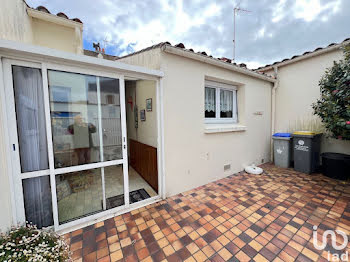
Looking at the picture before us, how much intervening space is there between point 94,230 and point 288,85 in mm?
6650

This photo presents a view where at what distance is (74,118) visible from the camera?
2201mm

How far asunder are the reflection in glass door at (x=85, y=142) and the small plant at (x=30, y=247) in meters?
0.75

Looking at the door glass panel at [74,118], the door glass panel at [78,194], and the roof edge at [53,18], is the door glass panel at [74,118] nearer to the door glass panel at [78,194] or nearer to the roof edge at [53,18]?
the door glass panel at [78,194]

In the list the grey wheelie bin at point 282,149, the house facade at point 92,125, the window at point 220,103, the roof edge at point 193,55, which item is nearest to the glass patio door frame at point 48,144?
the house facade at point 92,125

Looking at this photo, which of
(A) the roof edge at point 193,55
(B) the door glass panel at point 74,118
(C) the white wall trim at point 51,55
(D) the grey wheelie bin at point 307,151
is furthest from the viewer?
(D) the grey wheelie bin at point 307,151

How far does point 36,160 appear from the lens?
195 cm

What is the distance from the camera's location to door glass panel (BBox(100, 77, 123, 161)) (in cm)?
239

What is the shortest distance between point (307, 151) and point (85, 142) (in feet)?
18.4

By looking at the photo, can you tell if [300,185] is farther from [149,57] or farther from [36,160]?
[36,160]

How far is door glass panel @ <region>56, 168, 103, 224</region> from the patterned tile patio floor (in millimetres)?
339

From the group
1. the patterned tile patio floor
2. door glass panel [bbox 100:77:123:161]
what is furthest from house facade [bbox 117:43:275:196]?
door glass panel [bbox 100:77:123:161]

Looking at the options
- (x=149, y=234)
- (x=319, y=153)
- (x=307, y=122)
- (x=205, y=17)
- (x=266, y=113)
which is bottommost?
(x=149, y=234)

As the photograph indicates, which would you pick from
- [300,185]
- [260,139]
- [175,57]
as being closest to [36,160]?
[175,57]

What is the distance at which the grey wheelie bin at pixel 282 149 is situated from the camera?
446 cm
